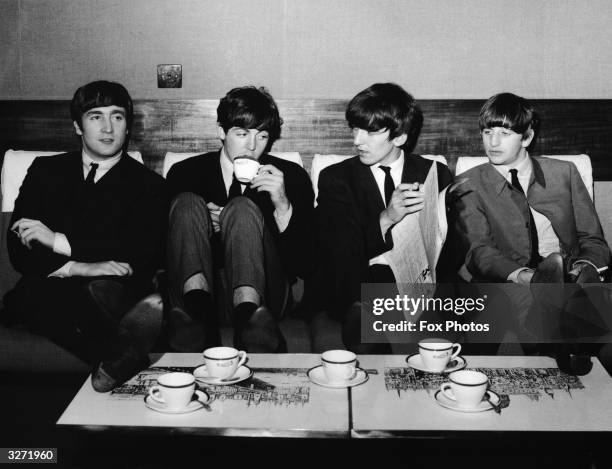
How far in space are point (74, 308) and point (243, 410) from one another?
35.1 inches

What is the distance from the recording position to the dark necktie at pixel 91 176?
2.60m

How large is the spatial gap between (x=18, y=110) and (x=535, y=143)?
232 centimetres

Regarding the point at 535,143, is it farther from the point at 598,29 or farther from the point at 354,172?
the point at 354,172

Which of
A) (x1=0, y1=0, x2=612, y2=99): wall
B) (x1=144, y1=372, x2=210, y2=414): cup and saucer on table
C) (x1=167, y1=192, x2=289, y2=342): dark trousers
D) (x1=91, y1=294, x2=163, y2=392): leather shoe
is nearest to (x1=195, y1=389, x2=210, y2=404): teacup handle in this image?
(x1=144, y1=372, x2=210, y2=414): cup and saucer on table

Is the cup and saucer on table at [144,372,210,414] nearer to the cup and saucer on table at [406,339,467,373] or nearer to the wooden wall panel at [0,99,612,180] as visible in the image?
the cup and saucer on table at [406,339,467,373]

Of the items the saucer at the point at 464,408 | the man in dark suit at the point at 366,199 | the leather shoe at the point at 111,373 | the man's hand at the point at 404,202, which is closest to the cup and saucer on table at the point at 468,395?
the saucer at the point at 464,408

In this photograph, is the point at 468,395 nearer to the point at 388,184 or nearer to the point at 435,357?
the point at 435,357

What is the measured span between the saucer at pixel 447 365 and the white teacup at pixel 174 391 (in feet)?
1.85

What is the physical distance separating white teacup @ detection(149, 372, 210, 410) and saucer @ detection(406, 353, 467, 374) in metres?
0.56

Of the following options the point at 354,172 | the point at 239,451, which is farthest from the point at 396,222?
the point at 239,451

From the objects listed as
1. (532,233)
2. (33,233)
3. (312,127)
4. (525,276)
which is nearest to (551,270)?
(525,276)

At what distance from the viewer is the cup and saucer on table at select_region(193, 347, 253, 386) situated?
5.31ft

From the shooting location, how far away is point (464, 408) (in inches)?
57.5

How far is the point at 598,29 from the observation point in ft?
10.1
